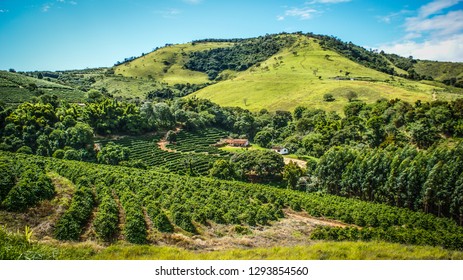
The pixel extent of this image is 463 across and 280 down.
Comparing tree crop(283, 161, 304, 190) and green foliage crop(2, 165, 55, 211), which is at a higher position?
green foliage crop(2, 165, 55, 211)

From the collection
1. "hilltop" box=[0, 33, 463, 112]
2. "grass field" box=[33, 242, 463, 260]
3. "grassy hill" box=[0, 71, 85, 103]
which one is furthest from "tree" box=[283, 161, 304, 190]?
"grassy hill" box=[0, 71, 85, 103]

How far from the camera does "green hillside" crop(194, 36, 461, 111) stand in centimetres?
10811

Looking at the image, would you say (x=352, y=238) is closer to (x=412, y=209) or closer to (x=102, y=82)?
(x=412, y=209)

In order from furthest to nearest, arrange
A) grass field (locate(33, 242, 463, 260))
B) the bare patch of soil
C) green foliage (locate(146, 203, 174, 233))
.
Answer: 1. green foliage (locate(146, 203, 174, 233))
2. the bare patch of soil
3. grass field (locate(33, 242, 463, 260))

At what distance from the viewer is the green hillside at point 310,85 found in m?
108

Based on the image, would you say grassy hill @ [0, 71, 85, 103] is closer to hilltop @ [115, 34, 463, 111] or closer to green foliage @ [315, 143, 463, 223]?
hilltop @ [115, 34, 463, 111]

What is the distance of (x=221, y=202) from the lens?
29.5 m

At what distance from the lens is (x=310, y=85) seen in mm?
132000

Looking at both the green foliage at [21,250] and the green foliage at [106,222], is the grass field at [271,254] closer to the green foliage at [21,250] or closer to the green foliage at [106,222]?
the green foliage at [21,250]


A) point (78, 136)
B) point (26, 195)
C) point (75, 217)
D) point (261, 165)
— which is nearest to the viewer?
point (26, 195)

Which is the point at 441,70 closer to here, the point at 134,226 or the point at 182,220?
the point at 182,220

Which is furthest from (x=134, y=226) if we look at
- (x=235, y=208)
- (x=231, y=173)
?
(x=231, y=173)

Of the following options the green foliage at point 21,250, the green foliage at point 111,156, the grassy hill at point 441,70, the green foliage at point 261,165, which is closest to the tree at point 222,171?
the green foliage at point 261,165
